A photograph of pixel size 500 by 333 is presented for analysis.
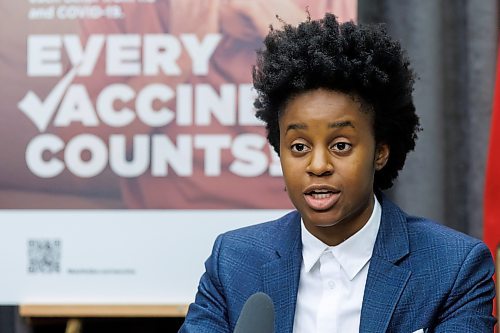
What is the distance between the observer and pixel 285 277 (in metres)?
1.38

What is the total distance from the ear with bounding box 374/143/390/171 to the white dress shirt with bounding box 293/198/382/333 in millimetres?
77

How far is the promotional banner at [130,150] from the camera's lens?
2139 millimetres

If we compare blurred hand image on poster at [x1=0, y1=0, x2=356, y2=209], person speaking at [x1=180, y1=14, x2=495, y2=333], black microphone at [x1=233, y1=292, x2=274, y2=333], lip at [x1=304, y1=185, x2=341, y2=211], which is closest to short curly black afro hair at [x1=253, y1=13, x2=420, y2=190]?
person speaking at [x1=180, y1=14, x2=495, y2=333]

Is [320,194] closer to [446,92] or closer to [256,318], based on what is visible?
[256,318]

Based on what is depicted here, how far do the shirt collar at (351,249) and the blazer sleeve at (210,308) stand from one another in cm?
15

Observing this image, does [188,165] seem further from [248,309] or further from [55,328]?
[248,309]

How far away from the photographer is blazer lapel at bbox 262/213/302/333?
1.35 meters

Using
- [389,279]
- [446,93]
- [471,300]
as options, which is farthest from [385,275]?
[446,93]

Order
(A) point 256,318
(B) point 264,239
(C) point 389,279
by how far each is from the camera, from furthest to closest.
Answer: (B) point 264,239, (C) point 389,279, (A) point 256,318

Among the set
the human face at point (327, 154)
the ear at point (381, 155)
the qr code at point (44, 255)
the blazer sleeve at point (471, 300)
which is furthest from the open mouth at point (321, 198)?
the qr code at point (44, 255)

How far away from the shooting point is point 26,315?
217cm

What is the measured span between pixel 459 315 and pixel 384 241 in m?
0.16

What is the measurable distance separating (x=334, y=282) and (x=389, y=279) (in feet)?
0.27

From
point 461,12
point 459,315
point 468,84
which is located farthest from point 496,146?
point 459,315
